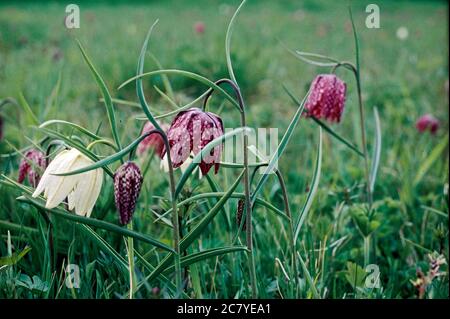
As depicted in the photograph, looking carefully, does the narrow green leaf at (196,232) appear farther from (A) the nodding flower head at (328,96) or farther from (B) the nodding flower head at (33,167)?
(A) the nodding flower head at (328,96)

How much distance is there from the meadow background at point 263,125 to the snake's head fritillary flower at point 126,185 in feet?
0.38

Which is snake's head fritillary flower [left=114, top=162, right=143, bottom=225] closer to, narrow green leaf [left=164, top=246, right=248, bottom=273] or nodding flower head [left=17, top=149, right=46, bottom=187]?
narrow green leaf [left=164, top=246, right=248, bottom=273]

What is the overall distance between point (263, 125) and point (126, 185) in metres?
1.35

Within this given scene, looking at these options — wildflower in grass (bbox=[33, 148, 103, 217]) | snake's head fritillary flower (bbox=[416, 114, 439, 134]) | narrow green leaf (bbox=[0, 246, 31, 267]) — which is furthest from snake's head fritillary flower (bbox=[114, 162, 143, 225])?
snake's head fritillary flower (bbox=[416, 114, 439, 134])

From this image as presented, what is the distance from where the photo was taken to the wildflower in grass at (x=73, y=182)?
85 centimetres

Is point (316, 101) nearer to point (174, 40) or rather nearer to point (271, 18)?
point (174, 40)

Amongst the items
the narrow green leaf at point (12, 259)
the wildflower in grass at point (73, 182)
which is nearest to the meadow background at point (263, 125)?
the narrow green leaf at point (12, 259)

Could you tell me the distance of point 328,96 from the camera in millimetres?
1247

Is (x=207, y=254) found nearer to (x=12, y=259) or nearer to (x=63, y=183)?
(x=63, y=183)

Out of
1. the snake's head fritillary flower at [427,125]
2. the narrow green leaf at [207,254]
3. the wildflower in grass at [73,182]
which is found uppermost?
the wildflower in grass at [73,182]

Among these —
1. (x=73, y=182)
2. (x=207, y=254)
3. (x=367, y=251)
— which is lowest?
(x=367, y=251)

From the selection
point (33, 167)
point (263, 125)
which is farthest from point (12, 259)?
point (263, 125)

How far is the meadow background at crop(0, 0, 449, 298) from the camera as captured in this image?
1118 mm

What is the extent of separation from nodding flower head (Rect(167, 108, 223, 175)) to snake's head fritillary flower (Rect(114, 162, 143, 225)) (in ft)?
0.25
